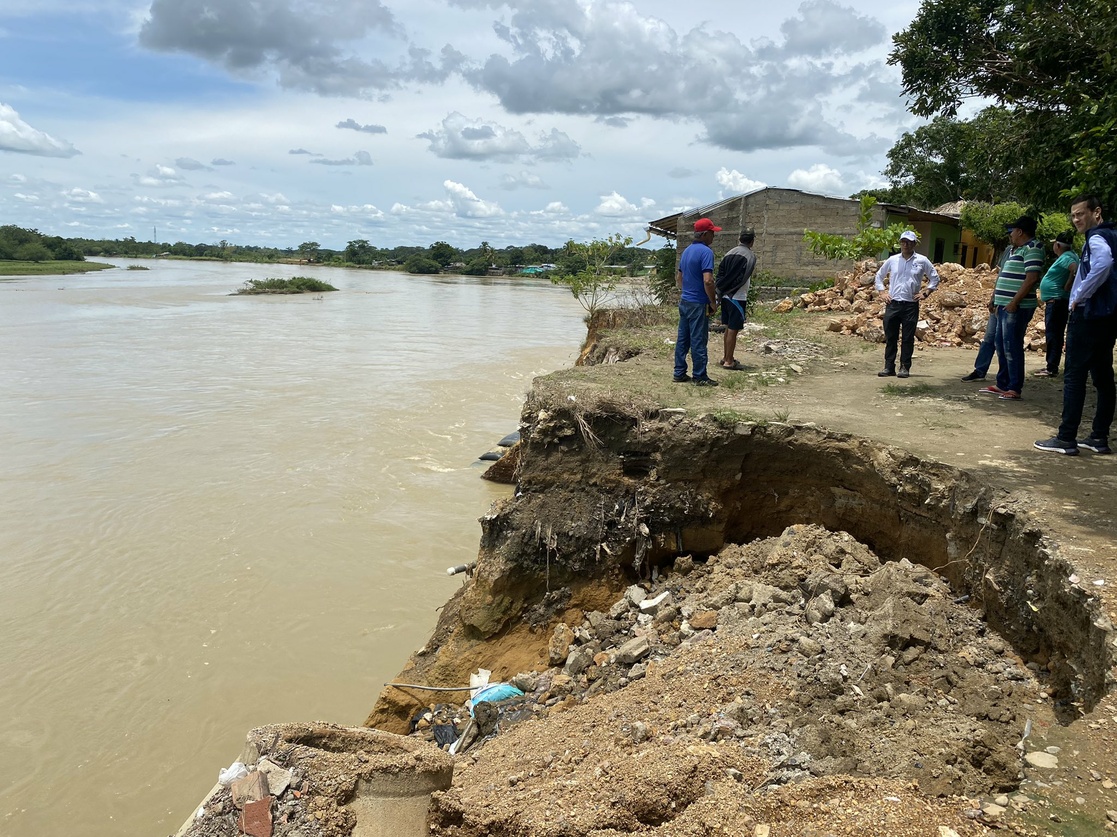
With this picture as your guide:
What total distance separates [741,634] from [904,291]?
17.3ft

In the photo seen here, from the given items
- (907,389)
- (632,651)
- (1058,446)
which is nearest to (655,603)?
(632,651)

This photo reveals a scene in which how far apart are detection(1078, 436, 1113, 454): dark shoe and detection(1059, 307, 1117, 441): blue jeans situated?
1.4 inches

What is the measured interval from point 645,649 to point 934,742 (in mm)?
1935

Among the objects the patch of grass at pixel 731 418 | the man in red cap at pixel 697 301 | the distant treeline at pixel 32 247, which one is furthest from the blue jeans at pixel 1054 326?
the distant treeline at pixel 32 247

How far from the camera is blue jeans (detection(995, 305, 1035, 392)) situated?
685 centimetres

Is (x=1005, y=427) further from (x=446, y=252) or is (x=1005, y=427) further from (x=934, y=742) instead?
(x=446, y=252)

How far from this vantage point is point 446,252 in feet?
315

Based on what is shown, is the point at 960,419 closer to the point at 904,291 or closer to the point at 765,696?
the point at 904,291

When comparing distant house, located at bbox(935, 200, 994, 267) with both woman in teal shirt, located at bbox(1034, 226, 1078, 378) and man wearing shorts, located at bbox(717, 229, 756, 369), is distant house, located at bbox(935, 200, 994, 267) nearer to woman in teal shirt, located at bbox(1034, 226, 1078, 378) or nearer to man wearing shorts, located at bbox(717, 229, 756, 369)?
woman in teal shirt, located at bbox(1034, 226, 1078, 378)

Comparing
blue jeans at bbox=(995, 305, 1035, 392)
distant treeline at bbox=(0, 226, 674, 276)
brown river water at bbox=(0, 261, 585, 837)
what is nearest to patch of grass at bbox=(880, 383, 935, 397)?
blue jeans at bbox=(995, 305, 1035, 392)

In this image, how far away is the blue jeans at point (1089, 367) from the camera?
4.84 metres

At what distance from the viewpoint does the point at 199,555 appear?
8.20 meters

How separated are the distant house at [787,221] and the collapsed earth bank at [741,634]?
1385cm

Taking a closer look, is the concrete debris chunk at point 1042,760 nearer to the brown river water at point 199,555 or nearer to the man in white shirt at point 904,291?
the brown river water at point 199,555
